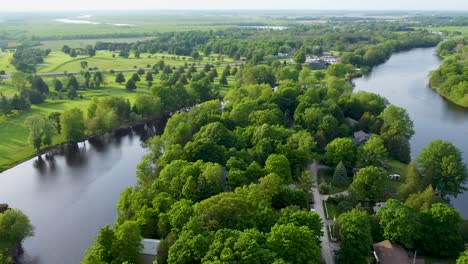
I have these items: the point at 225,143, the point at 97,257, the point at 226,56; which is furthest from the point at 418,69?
the point at 97,257

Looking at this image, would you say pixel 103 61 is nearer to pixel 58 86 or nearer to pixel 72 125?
pixel 58 86

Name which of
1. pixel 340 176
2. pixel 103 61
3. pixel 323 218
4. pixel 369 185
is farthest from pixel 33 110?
pixel 369 185

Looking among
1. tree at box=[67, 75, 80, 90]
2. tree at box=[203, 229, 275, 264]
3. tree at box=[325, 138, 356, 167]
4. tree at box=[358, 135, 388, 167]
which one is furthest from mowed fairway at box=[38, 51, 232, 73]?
tree at box=[203, 229, 275, 264]

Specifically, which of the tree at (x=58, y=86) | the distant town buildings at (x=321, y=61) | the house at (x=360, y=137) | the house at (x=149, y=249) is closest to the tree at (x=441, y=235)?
the house at (x=149, y=249)

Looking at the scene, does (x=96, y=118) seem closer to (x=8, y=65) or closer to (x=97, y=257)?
(x=97, y=257)

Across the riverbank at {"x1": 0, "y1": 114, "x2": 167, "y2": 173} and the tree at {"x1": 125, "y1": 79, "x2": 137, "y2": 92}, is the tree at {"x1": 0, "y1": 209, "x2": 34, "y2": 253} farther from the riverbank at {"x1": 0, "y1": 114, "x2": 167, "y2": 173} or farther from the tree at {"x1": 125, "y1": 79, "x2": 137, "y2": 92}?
the tree at {"x1": 125, "y1": 79, "x2": 137, "y2": 92}

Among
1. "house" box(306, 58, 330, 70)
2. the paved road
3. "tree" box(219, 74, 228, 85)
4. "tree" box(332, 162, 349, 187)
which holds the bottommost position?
the paved road

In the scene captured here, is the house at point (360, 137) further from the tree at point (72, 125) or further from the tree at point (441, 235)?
the tree at point (72, 125)
